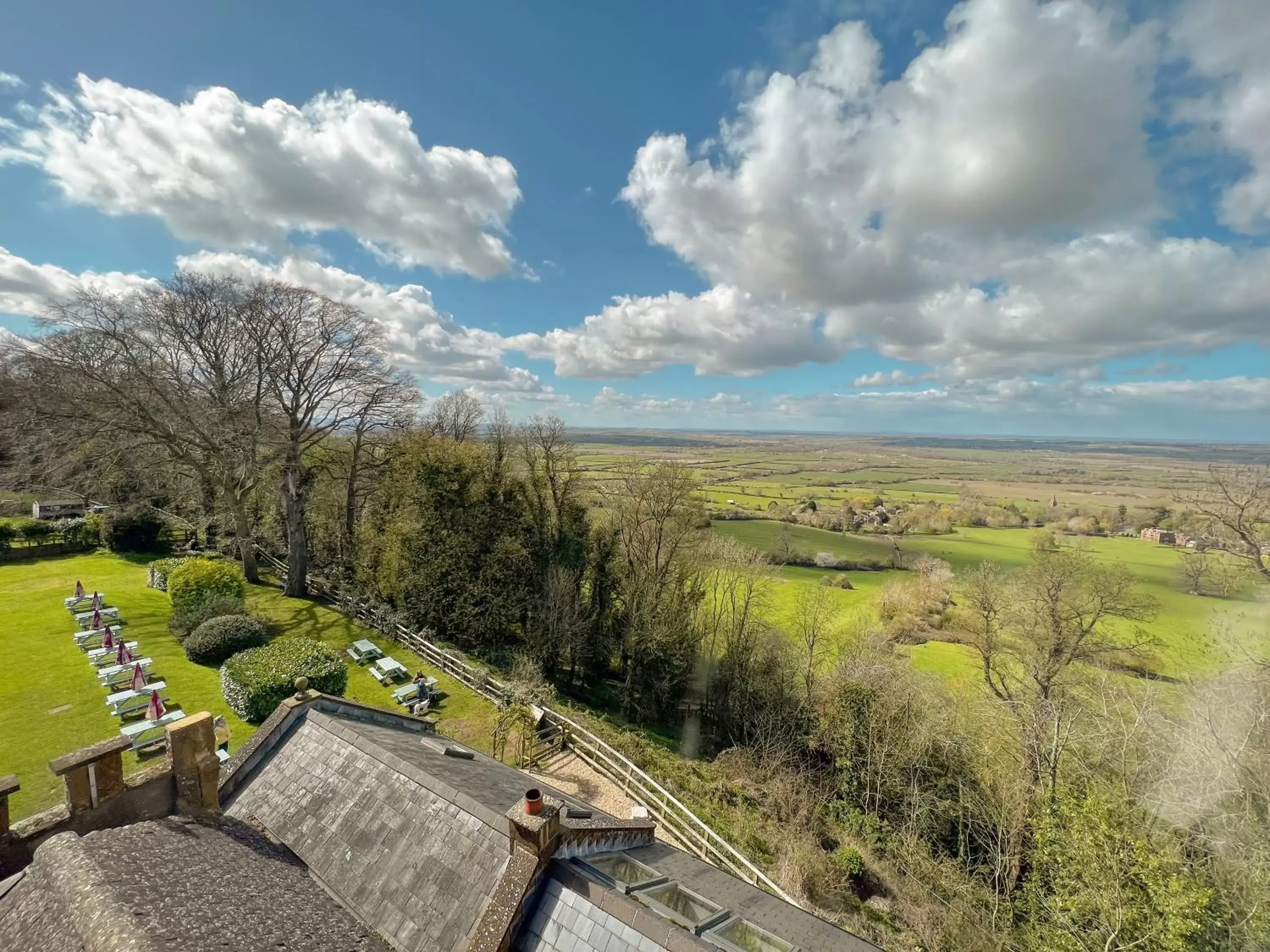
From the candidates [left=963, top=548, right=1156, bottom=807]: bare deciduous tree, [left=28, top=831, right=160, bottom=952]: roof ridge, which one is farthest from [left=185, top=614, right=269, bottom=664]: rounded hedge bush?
[left=963, top=548, right=1156, bottom=807]: bare deciduous tree

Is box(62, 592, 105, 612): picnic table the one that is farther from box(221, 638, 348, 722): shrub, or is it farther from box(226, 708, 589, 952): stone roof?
box(226, 708, 589, 952): stone roof

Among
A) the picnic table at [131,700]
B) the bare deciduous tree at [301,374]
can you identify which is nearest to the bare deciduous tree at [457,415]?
the bare deciduous tree at [301,374]

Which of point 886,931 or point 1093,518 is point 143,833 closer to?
point 886,931

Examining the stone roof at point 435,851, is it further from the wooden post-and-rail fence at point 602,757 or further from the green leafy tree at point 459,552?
the green leafy tree at point 459,552

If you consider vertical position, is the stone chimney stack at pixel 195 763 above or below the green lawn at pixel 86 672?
above

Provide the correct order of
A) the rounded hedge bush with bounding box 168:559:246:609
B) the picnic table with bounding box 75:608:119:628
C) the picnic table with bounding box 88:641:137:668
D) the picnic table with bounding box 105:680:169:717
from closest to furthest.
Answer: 1. the picnic table with bounding box 105:680:169:717
2. the picnic table with bounding box 88:641:137:668
3. the picnic table with bounding box 75:608:119:628
4. the rounded hedge bush with bounding box 168:559:246:609

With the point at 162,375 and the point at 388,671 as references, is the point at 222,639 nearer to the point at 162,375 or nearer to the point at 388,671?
the point at 388,671
